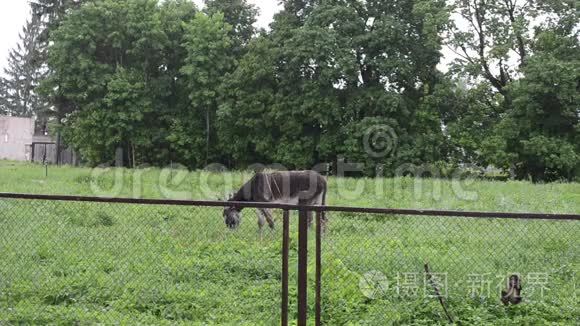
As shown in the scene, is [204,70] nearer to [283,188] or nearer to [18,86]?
[283,188]

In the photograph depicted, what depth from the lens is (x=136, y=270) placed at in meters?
7.22

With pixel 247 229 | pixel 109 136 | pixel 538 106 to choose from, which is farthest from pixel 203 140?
pixel 247 229

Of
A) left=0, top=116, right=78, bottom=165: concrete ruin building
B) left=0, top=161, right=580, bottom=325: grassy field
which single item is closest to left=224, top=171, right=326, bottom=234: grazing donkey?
left=0, top=161, right=580, bottom=325: grassy field

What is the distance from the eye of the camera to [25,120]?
52.9 metres

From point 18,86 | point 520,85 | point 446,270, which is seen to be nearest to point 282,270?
point 446,270

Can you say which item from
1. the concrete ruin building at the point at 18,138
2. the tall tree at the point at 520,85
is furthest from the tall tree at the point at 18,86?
the tall tree at the point at 520,85

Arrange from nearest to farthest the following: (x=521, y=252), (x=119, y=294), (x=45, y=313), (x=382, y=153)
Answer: (x=45, y=313), (x=119, y=294), (x=521, y=252), (x=382, y=153)

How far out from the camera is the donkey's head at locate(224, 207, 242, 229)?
33.2ft

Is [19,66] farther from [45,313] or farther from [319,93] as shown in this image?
[45,313]

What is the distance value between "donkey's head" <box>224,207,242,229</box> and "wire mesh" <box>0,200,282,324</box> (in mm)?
161

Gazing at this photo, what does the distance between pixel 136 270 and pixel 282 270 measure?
3.33m

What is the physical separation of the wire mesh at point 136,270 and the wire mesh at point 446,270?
0.93 meters

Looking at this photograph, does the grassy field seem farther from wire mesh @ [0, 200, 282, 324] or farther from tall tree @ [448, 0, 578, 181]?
tall tree @ [448, 0, 578, 181]

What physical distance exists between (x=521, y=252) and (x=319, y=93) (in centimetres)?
2067
